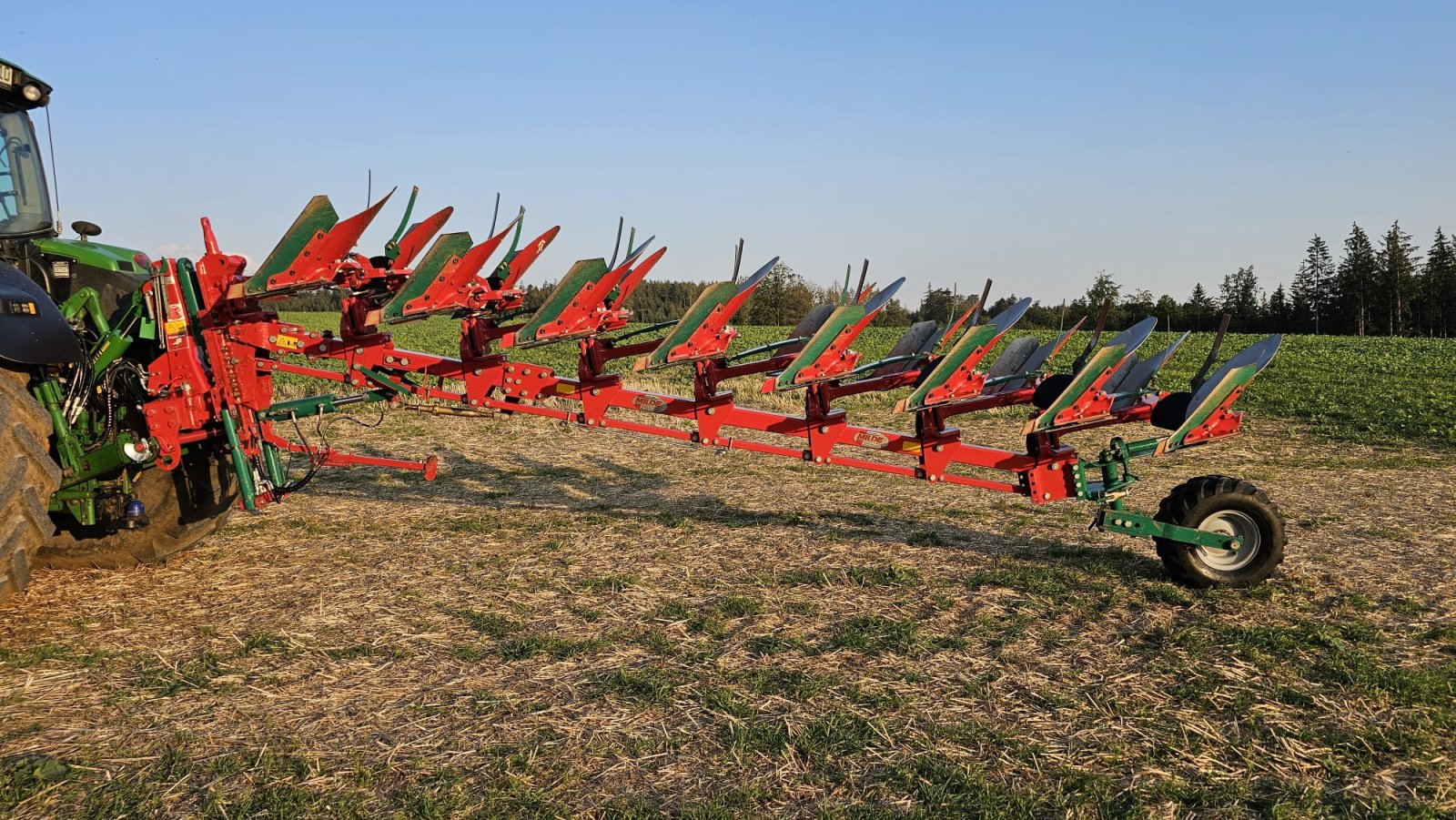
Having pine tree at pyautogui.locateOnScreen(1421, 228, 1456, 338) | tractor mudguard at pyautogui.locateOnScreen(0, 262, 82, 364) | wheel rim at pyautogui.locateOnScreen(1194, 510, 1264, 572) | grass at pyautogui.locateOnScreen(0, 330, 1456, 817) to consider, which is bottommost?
grass at pyautogui.locateOnScreen(0, 330, 1456, 817)

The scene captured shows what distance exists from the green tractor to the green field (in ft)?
31.5

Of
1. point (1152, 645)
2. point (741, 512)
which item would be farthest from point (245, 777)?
point (741, 512)

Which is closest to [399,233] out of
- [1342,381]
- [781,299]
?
[1342,381]

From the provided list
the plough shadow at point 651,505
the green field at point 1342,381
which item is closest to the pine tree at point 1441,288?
the green field at point 1342,381

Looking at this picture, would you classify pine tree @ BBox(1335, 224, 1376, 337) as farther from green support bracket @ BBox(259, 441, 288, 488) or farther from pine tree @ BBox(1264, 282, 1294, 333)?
green support bracket @ BBox(259, 441, 288, 488)

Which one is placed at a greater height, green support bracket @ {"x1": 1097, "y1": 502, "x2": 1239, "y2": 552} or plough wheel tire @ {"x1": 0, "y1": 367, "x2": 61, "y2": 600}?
plough wheel tire @ {"x1": 0, "y1": 367, "x2": 61, "y2": 600}

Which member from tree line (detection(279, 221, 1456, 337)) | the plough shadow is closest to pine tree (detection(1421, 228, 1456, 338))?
tree line (detection(279, 221, 1456, 337))

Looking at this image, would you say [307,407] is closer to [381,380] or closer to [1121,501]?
[381,380]

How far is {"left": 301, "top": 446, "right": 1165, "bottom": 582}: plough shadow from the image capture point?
21.7 feet

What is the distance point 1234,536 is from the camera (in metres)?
5.71

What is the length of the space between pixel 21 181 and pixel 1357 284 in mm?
83110

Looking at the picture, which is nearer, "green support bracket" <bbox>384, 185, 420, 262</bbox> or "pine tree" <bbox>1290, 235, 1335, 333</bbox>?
"green support bracket" <bbox>384, 185, 420, 262</bbox>

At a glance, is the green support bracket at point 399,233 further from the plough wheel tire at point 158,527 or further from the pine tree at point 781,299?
the pine tree at point 781,299

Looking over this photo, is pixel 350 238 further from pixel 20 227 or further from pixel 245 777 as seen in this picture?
pixel 245 777
